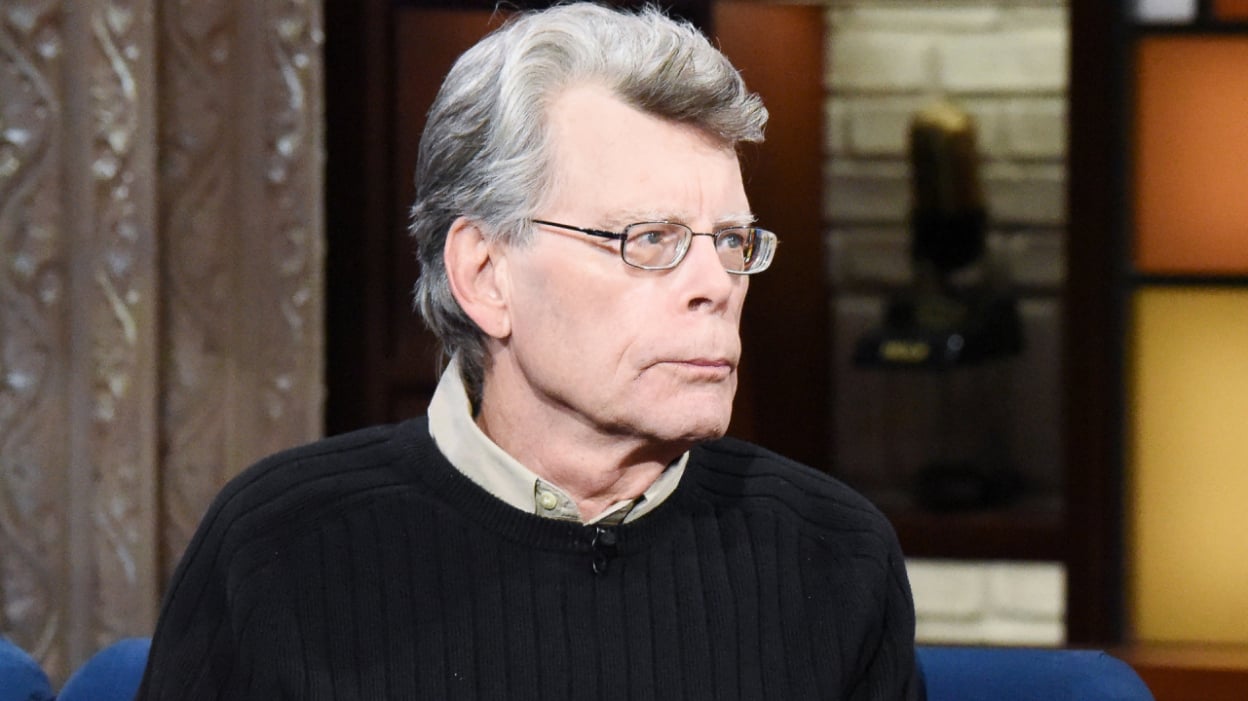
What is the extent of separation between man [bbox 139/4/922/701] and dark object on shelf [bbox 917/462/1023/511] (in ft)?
9.82

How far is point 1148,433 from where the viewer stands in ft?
9.07

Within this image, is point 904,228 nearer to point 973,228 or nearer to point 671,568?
point 973,228

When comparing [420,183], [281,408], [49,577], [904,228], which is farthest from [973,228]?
[420,183]

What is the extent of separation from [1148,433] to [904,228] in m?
1.86

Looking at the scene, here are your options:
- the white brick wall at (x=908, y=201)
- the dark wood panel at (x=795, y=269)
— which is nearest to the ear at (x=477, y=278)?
the dark wood panel at (x=795, y=269)

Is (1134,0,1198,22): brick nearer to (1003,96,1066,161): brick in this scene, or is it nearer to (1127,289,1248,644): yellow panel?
(1127,289,1248,644): yellow panel

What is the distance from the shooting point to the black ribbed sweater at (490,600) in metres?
1.17

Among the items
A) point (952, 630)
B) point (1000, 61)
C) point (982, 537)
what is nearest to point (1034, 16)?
point (1000, 61)

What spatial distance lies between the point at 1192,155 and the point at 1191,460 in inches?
21.1

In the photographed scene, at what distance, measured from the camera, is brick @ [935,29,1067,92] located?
4.51 m

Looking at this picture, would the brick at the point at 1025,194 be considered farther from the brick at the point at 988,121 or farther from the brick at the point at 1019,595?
the brick at the point at 1019,595

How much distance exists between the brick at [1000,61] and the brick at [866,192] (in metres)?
0.31

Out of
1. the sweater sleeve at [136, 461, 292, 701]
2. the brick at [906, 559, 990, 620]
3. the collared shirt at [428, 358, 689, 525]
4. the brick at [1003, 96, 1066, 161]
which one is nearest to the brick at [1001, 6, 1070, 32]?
the brick at [1003, 96, 1066, 161]

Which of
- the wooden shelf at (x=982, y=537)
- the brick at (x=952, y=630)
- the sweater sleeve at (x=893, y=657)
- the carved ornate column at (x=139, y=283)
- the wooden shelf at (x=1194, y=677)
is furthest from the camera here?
the brick at (x=952, y=630)
